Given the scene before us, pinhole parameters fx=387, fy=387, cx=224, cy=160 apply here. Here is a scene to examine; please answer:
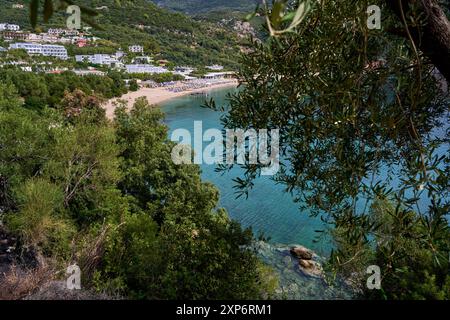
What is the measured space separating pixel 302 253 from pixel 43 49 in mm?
94615

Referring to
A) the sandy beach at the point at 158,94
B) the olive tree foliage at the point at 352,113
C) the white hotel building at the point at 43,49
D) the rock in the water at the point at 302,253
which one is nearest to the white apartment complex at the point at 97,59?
the white hotel building at the point at 43,49

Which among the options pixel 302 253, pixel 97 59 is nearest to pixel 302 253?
pixel 302 253

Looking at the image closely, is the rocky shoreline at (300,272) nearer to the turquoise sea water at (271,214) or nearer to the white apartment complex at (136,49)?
the turquoise sea water at (271,214)

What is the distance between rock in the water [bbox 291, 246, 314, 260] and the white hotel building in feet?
298

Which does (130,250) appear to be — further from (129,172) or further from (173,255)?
(129,172)

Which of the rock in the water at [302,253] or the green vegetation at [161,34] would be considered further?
the green vegetation at [161,34]

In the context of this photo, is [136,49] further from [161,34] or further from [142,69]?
[161,34]

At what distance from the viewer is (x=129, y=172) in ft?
52.4

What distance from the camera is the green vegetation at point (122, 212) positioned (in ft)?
21.7

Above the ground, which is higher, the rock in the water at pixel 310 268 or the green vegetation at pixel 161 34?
the green vegetation at pixel 161 34

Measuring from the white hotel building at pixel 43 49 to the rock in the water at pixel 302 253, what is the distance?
90748mm

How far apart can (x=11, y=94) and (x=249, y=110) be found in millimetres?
15422
